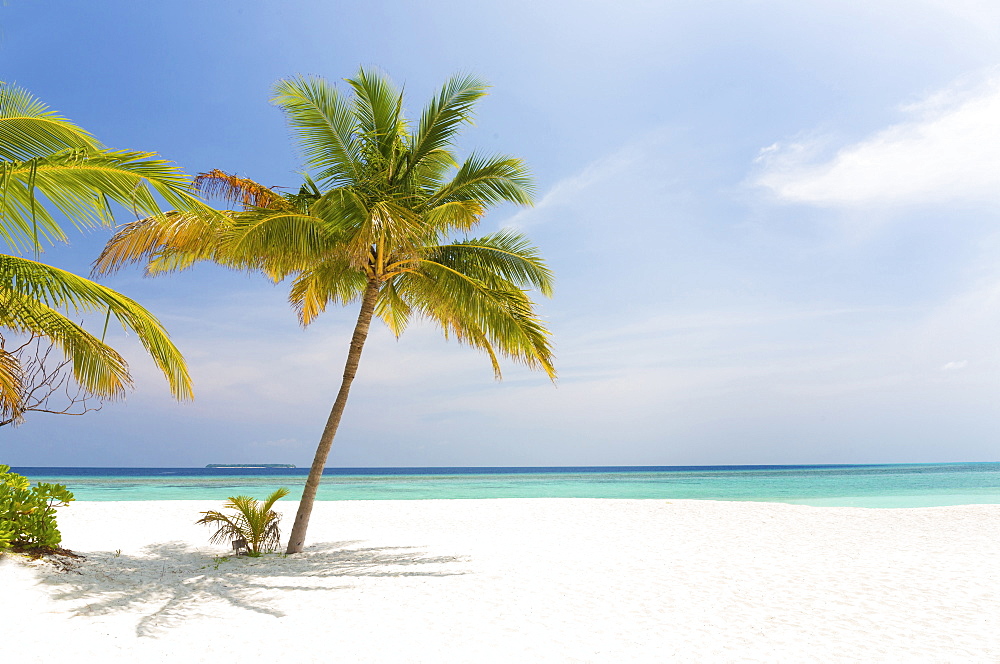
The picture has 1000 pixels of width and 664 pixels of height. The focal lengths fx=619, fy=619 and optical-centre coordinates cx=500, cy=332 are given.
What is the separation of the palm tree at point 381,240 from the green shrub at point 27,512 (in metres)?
2.82

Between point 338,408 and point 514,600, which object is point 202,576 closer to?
point 338,408

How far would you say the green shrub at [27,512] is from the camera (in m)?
6.76

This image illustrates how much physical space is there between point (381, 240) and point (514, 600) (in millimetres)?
4505

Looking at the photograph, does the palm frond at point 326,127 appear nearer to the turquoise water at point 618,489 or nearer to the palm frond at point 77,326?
the palm frond at point 77,326

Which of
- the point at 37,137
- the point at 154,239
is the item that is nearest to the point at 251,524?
the point at 154,239

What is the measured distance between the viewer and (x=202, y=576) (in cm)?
740

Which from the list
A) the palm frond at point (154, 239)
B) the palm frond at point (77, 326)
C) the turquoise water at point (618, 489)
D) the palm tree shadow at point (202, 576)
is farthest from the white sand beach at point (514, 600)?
the turquoise water at point (618, 489)

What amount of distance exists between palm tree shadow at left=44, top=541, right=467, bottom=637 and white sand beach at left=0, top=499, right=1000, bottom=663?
0.11 feet

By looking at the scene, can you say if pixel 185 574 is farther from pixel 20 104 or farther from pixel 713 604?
pixel 713 604

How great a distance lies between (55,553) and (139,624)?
294 cm

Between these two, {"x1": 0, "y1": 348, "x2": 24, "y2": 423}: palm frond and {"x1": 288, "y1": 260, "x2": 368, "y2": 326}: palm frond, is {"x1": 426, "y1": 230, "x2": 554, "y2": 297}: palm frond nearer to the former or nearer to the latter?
{"x1": 288, "y1": 260, "x2": 368, "y2": 326}: palm frond

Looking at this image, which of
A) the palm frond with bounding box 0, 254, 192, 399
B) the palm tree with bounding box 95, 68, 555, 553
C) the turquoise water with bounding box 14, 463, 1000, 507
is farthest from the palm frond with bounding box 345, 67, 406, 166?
the turquoise water with bounding box 14, 463, 1000, 507

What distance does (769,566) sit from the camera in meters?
8.30

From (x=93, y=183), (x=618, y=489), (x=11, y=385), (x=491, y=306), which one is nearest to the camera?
(x=93, y=183)
